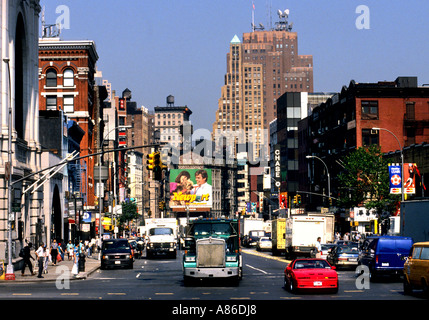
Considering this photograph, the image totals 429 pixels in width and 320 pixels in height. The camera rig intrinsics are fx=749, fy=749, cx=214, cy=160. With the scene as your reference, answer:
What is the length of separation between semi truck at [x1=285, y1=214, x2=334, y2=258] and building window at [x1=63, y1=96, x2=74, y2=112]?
4646 cm

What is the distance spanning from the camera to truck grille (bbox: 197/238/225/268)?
111 ft

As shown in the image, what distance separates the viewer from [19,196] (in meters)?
49.2

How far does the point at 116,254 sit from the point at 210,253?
19066 mm

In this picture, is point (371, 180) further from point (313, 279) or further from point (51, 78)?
point (313, 279)

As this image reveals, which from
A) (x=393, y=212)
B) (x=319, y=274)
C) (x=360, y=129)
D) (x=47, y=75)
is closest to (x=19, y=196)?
(x=319, y=274)

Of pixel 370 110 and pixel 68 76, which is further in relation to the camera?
pixel 370 110

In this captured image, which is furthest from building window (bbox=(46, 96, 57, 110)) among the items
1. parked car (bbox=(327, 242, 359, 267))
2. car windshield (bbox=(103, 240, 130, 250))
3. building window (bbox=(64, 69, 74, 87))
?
parked car (bbox=(327, 242, 359, 267))

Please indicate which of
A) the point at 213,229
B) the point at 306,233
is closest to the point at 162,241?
the point at 306,233

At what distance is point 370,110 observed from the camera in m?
103

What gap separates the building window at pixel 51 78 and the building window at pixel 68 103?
89.5 inches

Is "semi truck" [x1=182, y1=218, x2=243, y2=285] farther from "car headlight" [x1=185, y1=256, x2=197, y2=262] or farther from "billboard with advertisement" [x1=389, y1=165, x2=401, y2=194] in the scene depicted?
"billboard with advertisement" [x1=389, y1=165, x2=401, y2=194]
